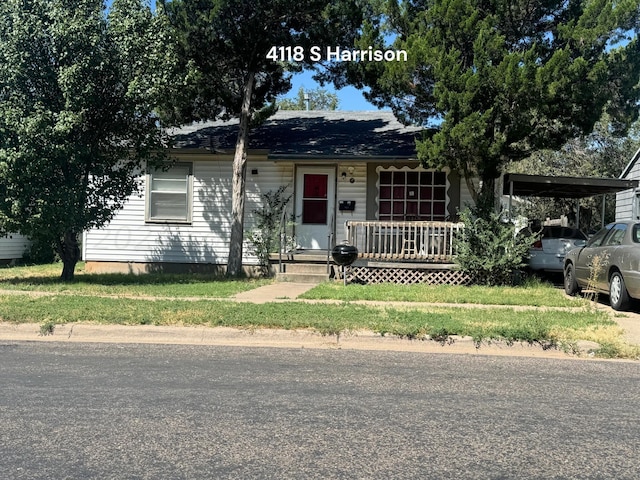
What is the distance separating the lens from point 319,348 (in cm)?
693

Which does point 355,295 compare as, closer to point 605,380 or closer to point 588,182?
point 605,380

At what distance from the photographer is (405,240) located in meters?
13.2

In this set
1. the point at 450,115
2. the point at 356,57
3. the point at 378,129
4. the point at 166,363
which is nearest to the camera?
the point at 166,363

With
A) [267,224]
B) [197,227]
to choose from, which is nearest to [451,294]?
[267,224]

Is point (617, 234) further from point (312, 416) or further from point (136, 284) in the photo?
point (136, 284)

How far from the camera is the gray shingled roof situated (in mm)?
13982

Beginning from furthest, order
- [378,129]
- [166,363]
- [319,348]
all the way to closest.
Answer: [378,129] → [319,348] → [166,363]

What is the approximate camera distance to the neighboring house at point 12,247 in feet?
59.3

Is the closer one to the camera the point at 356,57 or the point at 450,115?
the point at 450,115

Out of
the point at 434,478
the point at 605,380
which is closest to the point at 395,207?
the point at 605,380

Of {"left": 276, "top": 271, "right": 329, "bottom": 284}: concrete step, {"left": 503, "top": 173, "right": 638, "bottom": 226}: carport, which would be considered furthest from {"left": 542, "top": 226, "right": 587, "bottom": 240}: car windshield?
{"left": 276, "top": 271, "right": 329, "bottom": 284}: concrete step

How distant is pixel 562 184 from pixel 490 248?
2771 millimetres

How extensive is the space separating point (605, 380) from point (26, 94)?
10.6 m

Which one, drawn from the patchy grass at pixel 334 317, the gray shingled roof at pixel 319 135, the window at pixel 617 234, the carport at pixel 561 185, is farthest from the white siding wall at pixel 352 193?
the window at pixel 617 234
